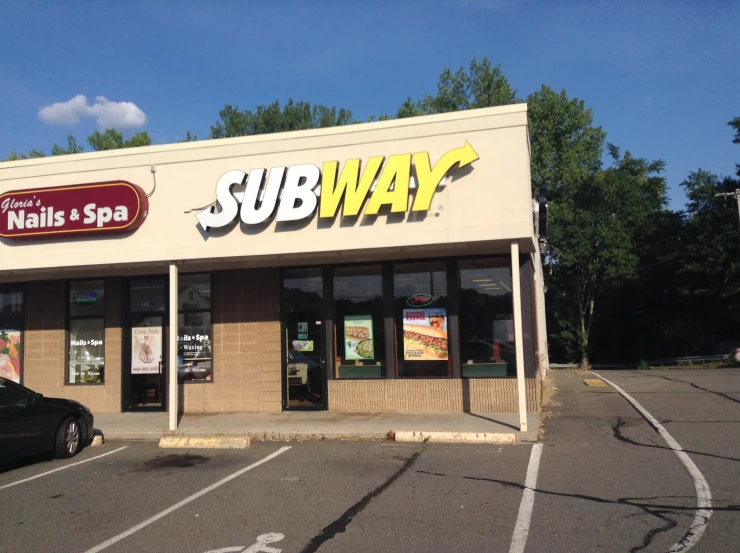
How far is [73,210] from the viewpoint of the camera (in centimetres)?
1327

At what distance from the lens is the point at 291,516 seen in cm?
A: 668

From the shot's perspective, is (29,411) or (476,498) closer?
(476,498)

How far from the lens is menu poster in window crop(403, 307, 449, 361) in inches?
520

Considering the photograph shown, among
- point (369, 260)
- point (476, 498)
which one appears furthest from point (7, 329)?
point (476, 498)

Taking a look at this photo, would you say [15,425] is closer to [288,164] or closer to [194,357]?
[194,357]

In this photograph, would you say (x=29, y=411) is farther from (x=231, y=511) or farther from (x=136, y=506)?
(x=231, y=511)

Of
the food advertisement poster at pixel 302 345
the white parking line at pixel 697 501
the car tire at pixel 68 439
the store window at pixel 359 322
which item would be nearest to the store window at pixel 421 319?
the store window at pixel 359 322

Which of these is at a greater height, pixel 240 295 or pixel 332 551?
pixel 240 295

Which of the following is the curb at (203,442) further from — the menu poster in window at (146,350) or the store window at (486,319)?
the store window at (486,319)

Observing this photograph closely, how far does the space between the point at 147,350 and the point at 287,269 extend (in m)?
3.87

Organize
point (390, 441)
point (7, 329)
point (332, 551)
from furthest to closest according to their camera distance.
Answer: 1. point (7, 329)
2. point (390, 441)
3. point (332, 551)

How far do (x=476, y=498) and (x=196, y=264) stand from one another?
875 centimetres

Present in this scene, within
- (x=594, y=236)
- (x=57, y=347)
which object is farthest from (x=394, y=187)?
(x=594, y=236)

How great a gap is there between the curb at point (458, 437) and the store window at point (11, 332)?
1034cm
